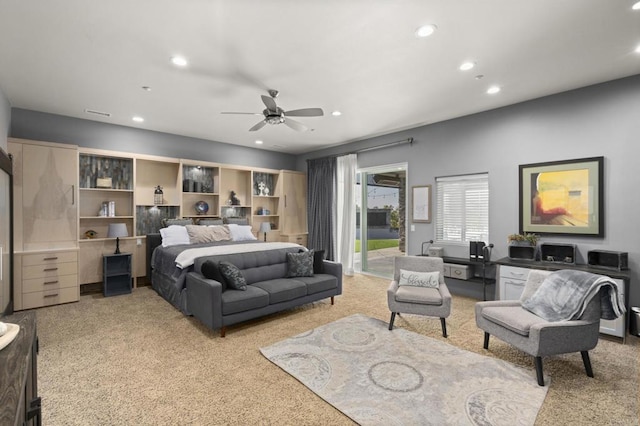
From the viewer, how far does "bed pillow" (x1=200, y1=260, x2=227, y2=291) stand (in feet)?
11.5

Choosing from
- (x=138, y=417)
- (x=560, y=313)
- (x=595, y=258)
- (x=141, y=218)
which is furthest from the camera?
(x=141, y=218)

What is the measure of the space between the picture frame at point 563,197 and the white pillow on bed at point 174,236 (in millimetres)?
5303

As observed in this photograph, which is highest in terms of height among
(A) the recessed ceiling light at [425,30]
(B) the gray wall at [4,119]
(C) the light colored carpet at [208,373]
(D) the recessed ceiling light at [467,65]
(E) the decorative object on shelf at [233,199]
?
(D) the recessed ceiling light at [467,65]

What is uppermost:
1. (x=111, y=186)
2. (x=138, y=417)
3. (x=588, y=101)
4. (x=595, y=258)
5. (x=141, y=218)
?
(x=588, y=101)

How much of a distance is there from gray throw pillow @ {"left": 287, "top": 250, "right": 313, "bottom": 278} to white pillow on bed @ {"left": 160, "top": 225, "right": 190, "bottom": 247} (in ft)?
6.73

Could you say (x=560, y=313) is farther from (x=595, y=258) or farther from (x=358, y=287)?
(x=358, y=287)

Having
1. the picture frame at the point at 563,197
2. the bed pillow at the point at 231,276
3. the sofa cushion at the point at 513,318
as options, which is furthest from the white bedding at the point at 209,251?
the picture frame at the point at 563,197

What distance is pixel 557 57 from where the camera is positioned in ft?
10.0

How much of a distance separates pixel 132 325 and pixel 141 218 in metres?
2.60

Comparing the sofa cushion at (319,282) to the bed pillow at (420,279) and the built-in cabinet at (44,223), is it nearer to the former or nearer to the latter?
the bed pillow at (420,279)

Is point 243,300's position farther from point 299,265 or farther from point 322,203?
point 322,203

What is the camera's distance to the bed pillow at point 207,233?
17.5ft

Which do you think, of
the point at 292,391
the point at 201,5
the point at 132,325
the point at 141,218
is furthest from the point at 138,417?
the point at 141,218

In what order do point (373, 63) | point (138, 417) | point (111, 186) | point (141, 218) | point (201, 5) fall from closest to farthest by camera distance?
point (138, 417) → point (201, 5) → point (373, 63) → point (111, 186) → point (141, 218)
